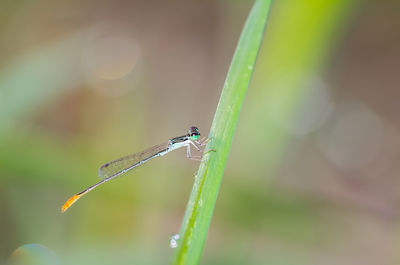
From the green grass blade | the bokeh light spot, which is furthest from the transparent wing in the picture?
the green grass blade

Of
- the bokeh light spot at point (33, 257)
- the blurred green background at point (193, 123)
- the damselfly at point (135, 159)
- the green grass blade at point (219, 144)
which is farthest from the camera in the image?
the damselfly at point (135, 159)

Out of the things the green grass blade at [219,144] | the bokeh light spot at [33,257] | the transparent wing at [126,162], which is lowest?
the bokeh light spot at [33,257]

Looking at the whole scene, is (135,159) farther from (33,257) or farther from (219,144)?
(219,144)

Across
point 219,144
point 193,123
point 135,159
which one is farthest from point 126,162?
point 193,123

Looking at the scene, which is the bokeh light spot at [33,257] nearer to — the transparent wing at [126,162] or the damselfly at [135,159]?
the damselfly at [135,159]

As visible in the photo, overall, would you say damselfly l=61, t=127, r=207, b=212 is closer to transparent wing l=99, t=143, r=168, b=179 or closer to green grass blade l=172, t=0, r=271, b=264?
transparent wing l=99, t=143, r=168, b=179

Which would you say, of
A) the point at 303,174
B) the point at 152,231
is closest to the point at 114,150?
the point at 152,231

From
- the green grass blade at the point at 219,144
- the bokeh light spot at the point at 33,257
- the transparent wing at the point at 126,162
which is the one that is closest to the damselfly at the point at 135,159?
the transparent wing at the point at 126,162
